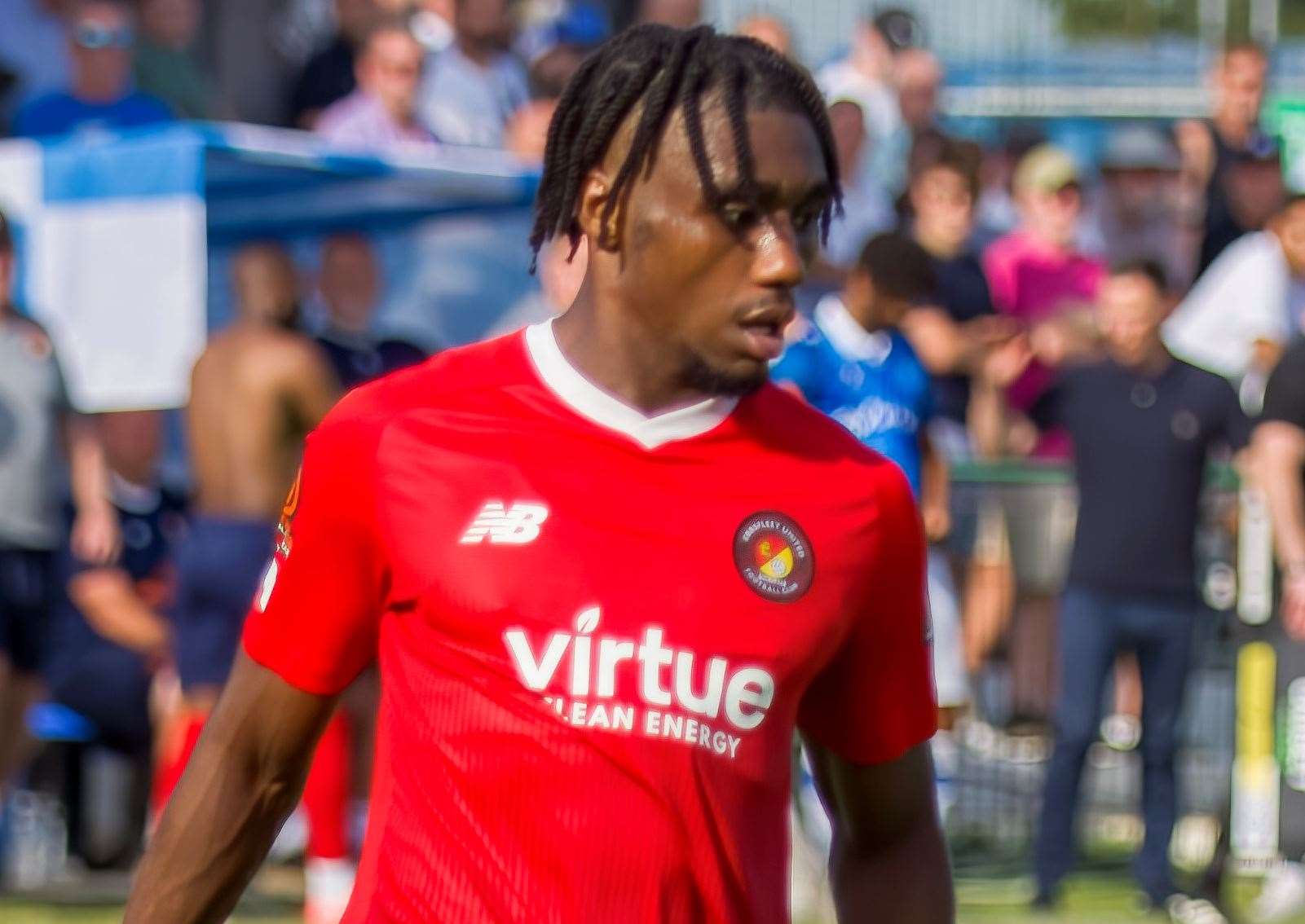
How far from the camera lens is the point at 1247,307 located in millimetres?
10922

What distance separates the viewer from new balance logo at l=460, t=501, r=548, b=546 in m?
2.78

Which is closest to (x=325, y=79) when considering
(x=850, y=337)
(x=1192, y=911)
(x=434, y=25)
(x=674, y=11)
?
(x=434, y=25)

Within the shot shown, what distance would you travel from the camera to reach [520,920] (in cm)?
266

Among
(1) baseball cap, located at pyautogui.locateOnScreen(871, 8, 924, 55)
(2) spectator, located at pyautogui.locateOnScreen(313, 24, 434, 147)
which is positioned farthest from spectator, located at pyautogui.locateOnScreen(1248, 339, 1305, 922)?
(2) spectator, located at pyautogui.locateOnScreen(313, 24, 434, 147)

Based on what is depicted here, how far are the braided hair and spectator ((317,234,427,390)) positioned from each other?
6.37 metres

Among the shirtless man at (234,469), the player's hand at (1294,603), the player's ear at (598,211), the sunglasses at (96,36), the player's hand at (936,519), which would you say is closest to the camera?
the player's ear at (598,211)

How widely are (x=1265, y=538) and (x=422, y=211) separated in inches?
145

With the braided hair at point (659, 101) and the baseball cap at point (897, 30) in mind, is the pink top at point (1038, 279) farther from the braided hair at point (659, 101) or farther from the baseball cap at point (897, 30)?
Answer: the braided hair at point (659, 101)

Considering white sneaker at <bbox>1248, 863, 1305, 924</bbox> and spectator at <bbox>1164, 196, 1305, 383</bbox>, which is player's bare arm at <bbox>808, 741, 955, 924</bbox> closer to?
white sneaker at <bbox>1248, 863, 1305, 924</bbox>

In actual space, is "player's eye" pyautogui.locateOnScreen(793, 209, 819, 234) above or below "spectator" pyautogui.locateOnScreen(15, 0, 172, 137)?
above

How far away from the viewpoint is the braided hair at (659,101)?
2822 mm

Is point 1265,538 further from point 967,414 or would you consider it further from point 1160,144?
point 1160,144

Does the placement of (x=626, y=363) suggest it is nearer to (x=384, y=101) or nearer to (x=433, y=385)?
(x=433, y=385)

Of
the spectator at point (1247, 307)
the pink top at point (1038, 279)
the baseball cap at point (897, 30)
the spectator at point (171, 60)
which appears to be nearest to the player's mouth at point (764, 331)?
the spectator at point (1247, 307)
